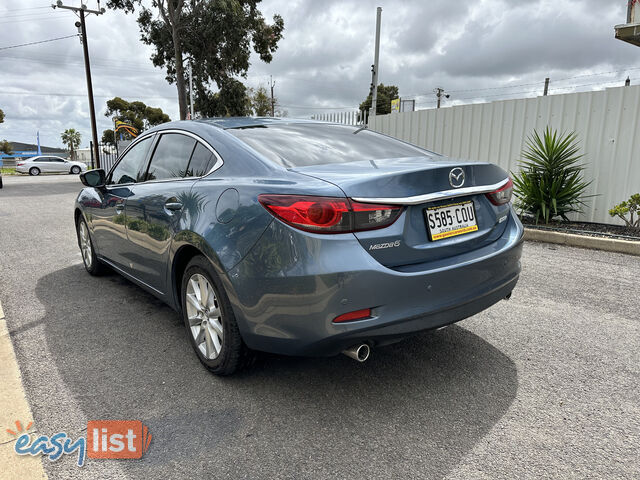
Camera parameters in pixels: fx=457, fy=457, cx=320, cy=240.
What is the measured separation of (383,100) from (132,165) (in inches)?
2157

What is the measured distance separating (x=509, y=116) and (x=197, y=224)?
23.8 feet

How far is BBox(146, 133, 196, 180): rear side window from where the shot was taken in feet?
10.4

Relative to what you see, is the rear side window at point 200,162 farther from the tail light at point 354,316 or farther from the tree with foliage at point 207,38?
the tree with foliage at point 207,38

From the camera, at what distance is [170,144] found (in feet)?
11.2

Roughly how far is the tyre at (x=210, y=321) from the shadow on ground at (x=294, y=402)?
151 millimetres

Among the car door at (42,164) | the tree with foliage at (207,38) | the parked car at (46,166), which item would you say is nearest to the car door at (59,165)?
the parked car at (46,166)

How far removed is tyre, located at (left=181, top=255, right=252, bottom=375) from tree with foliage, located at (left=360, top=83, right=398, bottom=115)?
52995 mm

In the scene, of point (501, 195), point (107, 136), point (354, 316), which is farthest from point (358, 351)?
point (107, 136)

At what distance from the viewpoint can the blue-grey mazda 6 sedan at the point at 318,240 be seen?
6.87 ft

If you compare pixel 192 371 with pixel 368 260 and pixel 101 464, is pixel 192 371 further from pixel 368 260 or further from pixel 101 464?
pixel 368 260

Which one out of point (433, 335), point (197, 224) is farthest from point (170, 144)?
point (433, 335)

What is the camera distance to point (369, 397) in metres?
2.52

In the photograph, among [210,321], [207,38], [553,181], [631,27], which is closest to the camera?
[210,321]

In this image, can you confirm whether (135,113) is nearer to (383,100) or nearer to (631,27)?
(383,100)
